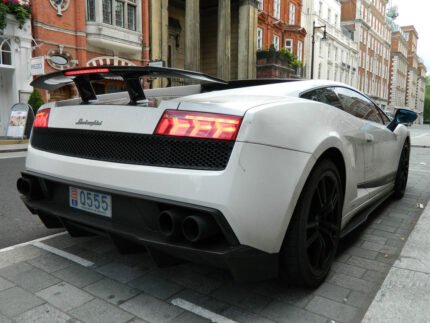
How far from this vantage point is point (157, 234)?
2010 millimetres

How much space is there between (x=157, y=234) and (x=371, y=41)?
67.4m

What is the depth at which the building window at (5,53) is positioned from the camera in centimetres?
1350

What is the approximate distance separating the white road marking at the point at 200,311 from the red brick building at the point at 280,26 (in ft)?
90.2

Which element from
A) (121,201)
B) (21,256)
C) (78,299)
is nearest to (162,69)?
(121,201)

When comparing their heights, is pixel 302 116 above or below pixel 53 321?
above

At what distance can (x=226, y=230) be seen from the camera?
1.81 m

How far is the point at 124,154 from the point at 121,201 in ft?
0.85

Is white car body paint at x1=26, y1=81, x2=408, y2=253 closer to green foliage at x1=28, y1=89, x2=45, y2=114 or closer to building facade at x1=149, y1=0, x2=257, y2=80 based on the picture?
green foliage at x1=28, y1=89, x2=45, y2=114

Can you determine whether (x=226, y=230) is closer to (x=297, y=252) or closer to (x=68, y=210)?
(x=297, y=252)

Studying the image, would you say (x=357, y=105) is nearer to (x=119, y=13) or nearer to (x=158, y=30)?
(x=119, y=13)

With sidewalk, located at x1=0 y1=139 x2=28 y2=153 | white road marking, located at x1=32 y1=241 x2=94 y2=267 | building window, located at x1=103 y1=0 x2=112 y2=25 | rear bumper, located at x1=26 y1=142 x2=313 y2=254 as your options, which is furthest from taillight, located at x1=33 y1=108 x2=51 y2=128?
building window, located at x1=103 y1=0 x2=112 y2=25

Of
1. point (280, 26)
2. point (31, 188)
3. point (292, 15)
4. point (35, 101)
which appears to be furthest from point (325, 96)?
point (292, 15)

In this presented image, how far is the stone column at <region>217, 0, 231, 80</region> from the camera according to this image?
21.1 metres

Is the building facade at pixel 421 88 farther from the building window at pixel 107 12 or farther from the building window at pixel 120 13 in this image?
the building window at pixel 107 12
